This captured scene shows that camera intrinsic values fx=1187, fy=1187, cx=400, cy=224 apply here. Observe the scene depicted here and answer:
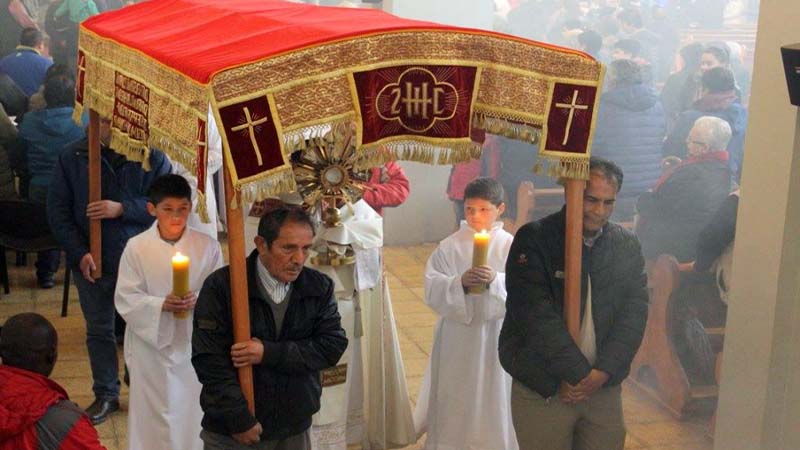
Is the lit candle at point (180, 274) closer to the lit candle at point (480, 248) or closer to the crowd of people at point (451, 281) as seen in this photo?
the crowd of people at point (451, 281)

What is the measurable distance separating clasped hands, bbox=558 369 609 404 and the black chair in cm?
527

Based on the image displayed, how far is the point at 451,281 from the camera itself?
6039 mm

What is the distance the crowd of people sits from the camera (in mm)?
4535

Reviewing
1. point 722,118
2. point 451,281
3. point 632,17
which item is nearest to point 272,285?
point 451,281

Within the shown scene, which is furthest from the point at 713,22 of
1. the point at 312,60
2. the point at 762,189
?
the point at 312,60

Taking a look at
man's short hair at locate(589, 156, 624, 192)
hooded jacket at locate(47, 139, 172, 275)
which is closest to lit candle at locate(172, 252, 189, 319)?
hooded jacket at locate(47, 139, 172, 275)

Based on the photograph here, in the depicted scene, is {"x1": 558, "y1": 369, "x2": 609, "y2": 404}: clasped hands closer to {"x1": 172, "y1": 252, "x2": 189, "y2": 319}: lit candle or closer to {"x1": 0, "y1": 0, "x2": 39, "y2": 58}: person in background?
{"x1": 172, "y1": 252, "x2": 189, "y2": 319}: lit candle

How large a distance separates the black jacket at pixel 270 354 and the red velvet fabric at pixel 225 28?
836 millimetres

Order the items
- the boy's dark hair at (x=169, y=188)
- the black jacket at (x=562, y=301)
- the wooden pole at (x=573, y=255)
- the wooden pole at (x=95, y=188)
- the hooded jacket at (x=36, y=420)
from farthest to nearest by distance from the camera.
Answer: the wooden pole at (x=95, y=188), the boy's dark hair at (x=169, y=188), the black jacket at (x=562, y=301), the wooden pole at (x=573, y=255), the hooded jacket at (x=36, y=420)

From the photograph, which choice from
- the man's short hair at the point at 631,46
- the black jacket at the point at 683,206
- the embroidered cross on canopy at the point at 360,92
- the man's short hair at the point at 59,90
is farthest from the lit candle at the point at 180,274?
the man's short hair at the point at 631,46

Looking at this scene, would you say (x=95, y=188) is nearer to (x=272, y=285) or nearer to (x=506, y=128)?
(x=272, y=285)

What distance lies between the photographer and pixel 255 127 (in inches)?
161

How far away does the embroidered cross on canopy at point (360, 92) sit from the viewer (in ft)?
13.4

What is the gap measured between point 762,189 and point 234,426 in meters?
2.66
